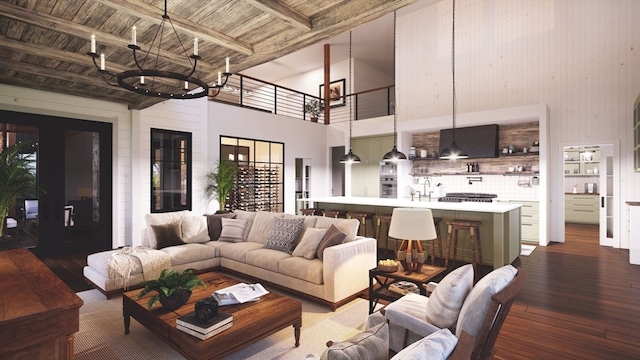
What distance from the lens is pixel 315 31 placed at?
3186mm

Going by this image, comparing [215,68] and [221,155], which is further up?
[215,68]

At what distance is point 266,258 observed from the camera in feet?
13.0

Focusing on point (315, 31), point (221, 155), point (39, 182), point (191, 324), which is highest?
point (315, 31)

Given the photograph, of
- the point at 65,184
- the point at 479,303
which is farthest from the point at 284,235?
the point at 65,184

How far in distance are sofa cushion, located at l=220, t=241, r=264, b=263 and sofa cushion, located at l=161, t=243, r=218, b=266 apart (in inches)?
6.5

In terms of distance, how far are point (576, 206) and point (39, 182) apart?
13.0 meters

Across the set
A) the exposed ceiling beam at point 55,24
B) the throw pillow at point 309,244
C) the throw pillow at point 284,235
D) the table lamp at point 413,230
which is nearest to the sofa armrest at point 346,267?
the throw pillow at point 309,244

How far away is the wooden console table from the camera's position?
1291mm

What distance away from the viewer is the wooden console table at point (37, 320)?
1.29 m

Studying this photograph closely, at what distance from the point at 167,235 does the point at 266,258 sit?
1602 mm

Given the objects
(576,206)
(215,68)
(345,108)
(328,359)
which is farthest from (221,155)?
(576,206)

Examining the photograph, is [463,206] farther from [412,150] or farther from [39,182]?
[39,182]

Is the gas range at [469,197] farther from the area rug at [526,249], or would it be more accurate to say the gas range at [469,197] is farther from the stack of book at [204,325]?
the stack of book at [204,325]

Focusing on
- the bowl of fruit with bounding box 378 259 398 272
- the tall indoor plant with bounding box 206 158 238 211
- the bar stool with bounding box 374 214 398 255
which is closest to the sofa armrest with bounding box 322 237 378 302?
the bowl of fruit with bounding box 378 259 398 272
